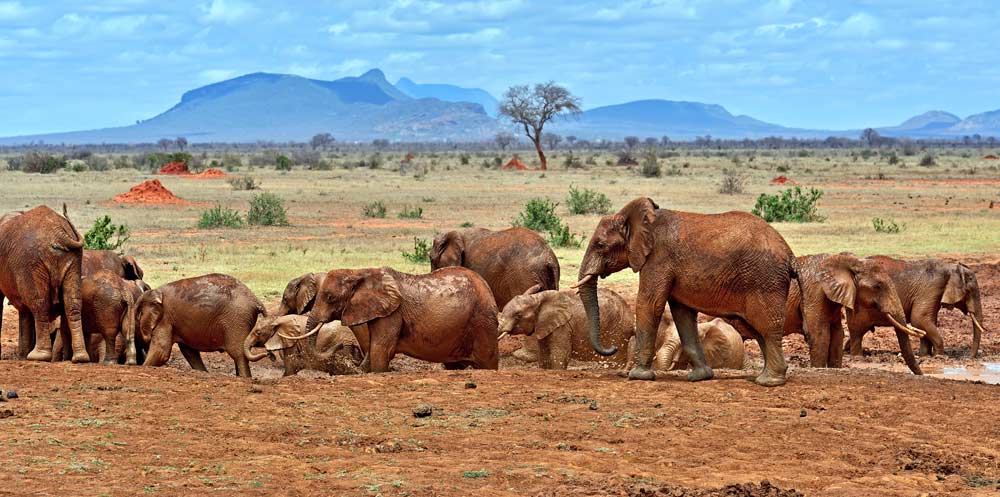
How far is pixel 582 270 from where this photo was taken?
12.2 metres

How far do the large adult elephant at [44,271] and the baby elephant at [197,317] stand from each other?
2.14 feet

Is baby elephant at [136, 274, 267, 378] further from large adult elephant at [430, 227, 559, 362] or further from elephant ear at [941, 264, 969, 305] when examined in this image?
elephant ear at [941, 264, 969, 305]

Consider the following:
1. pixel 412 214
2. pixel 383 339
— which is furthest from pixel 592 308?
pixel 412 214

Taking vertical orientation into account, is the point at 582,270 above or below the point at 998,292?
above

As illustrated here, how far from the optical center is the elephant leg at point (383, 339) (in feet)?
41.3

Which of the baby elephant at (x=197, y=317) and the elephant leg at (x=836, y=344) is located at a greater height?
the baby elephant at (x=197, y=317)

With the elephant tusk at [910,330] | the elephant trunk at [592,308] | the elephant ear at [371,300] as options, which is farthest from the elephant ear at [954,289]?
the elephant ear at [371,300]

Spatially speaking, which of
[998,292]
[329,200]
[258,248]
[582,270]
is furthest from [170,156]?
[582,270]

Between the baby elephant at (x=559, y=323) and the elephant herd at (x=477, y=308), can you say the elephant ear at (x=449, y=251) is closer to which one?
the elephant herd at (x=477, y=308)

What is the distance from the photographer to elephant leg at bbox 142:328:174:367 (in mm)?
13094

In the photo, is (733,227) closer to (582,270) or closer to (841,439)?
(582,270)

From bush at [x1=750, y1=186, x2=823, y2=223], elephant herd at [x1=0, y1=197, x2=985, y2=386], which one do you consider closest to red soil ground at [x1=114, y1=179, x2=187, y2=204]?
bush at [x1=750, y1=186, x2=823, y2=223]

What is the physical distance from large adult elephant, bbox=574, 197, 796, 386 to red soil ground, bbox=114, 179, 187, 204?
31.5 m

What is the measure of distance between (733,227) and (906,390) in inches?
77.5
